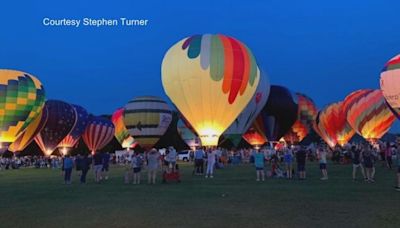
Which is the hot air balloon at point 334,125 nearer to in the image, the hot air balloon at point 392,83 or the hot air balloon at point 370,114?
the hot air balloon at point 370,114

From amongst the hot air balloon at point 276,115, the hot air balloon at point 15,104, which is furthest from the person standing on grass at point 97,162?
the hot air balloon at point 276,115

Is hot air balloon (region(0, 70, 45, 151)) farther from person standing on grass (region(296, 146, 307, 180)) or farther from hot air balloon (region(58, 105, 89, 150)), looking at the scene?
person standing on grass (region(296, 146, 307, 180))

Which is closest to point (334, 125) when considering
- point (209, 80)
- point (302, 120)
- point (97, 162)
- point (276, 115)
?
point (302, 120)

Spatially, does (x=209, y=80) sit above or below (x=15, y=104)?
above

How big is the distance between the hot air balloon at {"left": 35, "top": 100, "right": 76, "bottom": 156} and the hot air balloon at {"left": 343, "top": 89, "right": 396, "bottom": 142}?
83.8 ft

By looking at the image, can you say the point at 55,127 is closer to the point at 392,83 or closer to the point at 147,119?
the point at 147,119

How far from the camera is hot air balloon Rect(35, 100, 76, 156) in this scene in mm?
43844

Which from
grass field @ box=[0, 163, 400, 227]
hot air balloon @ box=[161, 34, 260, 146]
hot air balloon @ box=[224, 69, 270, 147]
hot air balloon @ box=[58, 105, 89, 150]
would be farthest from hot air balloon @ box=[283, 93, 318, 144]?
grass field @ box=[0, 163, 400, 227]

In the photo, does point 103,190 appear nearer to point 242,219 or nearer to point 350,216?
point 242,219

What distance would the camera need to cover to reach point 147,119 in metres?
43.1

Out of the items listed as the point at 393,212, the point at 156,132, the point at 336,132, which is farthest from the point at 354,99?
the point at 393,212

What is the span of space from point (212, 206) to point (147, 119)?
1289 inches

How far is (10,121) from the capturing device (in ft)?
109

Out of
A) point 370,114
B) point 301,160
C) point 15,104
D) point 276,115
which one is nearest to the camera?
point 301,160
